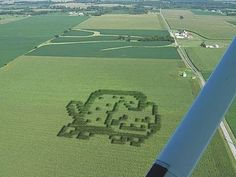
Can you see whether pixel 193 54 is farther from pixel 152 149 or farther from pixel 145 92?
pixel 152 149

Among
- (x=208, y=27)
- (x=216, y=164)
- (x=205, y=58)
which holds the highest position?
(x=216, y=164)

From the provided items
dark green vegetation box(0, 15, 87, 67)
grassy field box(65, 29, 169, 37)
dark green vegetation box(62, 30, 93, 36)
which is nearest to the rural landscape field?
dark green vegetation box(0, 15, 87, 67)

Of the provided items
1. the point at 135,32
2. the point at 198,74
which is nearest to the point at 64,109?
the point at 198,74

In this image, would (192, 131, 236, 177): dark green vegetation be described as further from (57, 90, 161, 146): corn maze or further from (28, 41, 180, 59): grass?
(28, 41, 180, 59): grass

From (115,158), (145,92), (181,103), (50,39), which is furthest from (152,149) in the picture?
(50,39)

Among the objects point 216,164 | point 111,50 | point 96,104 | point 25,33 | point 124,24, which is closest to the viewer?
point 216,164

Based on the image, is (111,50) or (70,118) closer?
(70,118)

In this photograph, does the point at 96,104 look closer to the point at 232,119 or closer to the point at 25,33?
the point at 232,119
